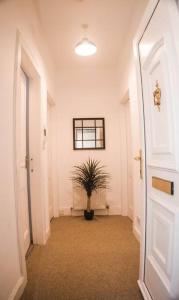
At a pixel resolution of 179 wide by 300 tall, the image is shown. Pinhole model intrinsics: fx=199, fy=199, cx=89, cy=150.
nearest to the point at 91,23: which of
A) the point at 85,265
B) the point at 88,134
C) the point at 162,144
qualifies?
the point at 88,134

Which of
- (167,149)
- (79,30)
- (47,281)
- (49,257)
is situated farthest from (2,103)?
(79,30)

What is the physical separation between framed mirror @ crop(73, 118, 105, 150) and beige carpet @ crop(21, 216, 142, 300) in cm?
146

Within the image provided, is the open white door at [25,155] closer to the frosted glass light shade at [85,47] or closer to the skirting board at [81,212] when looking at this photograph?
the frosted glass light shade at [85,47]

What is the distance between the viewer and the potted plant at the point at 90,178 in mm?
3451

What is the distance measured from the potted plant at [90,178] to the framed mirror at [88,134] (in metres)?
0.29

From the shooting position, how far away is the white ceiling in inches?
87.0

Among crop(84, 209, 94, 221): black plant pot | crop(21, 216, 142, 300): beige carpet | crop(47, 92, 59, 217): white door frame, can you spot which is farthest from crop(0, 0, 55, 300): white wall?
crop(47, 92, 59, 217): white door frame

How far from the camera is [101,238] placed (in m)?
2.65

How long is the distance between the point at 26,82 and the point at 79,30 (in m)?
1.05

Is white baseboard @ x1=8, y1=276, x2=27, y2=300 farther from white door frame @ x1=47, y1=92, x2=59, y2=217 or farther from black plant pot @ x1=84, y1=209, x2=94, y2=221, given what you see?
white door frame @ x1=47, y1=92, x2=59, y2=217

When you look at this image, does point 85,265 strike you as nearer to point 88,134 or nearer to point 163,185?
point 163,185

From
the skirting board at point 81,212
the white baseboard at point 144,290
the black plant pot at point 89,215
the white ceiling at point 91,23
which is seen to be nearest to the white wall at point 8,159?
the white ceiling at point 91,23

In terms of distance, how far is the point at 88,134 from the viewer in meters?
3.79

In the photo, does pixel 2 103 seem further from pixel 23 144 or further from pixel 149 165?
→ pixel 149 165
